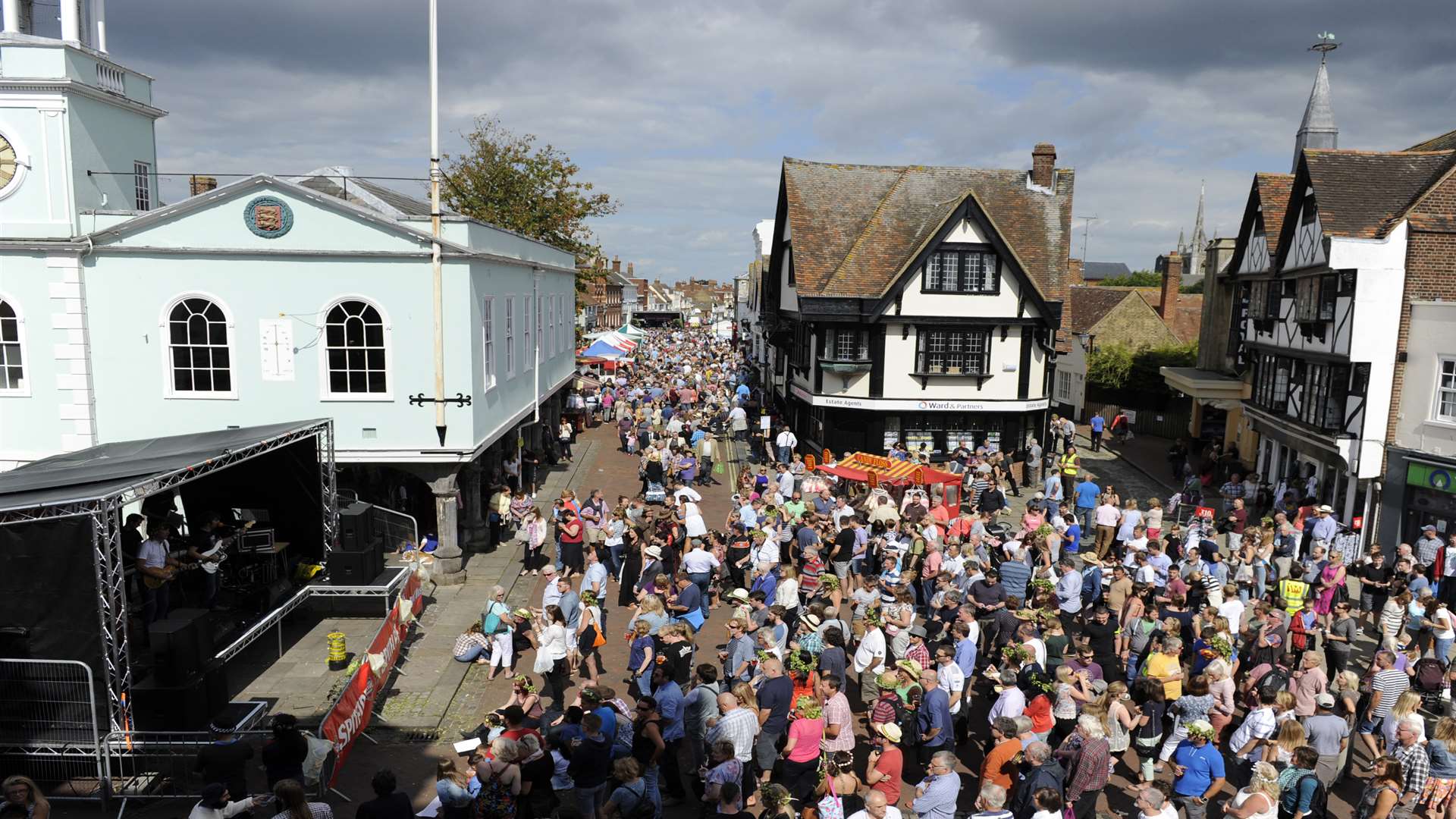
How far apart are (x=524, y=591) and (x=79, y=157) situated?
11.7m

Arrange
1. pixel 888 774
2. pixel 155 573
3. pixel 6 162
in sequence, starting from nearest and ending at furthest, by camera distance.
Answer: pixel 888 774
pixel 155 573
pixel 6 162

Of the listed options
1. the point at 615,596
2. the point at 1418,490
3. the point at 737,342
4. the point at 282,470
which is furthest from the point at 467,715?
the point at 737,342

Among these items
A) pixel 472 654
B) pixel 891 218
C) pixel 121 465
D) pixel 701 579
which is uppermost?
pixel 891 218

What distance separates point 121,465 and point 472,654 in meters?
5.12

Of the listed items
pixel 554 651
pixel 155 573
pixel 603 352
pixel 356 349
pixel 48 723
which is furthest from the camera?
pixel 603 352

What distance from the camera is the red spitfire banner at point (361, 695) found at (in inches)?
394

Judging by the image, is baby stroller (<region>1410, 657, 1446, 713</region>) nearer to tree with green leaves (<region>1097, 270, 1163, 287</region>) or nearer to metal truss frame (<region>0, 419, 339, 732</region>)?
metal truss frame (<region>0, 419, 339, 732</region>)

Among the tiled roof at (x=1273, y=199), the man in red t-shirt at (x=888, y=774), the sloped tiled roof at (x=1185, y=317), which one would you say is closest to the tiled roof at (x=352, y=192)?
the man in red t-shirt at (x=888, y=774)

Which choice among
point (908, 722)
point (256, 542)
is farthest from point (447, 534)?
point (908, 722)

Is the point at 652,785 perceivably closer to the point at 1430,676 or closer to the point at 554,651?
the point at 554,651

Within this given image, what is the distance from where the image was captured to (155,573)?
42.2ft

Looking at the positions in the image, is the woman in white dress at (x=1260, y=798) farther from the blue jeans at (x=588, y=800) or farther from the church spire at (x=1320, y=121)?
the church spire at (x=1320, y=121)

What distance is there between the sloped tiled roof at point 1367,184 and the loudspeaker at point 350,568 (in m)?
21.0

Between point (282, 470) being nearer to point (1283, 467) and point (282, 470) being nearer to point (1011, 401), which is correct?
point (1011, 401)
